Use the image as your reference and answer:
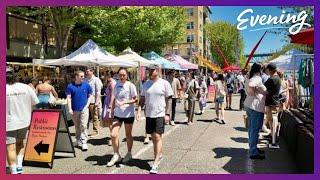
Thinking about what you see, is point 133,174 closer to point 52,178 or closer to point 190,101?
point 52,178

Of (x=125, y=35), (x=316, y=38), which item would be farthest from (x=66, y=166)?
(x=125, y=35)

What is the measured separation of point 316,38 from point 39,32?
2544 cm

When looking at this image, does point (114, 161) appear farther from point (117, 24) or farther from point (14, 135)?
point (117, 24)

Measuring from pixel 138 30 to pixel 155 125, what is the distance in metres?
27.3

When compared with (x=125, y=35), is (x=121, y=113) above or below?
below

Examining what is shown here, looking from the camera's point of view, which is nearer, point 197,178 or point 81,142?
point 197,178

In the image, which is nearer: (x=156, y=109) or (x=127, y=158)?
(x=156, y=109)

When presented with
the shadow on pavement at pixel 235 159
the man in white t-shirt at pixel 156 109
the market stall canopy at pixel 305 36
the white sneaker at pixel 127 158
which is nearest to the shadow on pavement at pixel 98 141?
the white sneaker at pixel 127 158

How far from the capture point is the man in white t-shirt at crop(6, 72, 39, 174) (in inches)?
259

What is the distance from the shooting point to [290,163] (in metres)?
7.78

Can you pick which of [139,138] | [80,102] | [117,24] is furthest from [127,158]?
[117,24]

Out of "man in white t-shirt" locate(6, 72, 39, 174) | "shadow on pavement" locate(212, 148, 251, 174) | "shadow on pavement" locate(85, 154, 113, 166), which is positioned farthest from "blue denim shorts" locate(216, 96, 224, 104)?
"man in white t-shirt" locate(6, 72, 39, 174)

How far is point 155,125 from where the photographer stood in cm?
725

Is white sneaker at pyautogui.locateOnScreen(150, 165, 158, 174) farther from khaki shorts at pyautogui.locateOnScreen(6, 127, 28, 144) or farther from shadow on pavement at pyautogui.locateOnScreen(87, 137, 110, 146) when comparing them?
shadow on pavement at pyautogui.locateOnScreen(87, 137, 110, 146)
